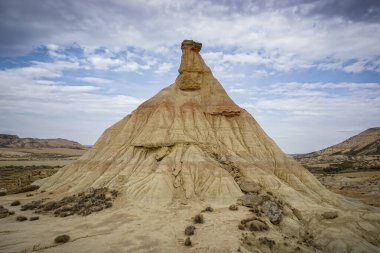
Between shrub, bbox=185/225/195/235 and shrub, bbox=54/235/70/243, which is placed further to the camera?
shrub, bbox=185/225/195/235

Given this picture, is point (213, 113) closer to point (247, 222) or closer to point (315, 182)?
point (315, 182)

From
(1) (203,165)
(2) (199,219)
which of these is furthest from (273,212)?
(1) (203,165)

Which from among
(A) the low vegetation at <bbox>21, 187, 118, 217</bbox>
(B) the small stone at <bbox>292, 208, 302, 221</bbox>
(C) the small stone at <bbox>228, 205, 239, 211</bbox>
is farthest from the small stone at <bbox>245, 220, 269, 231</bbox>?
(A) the low vegetation at <bbox>21, 187, 118, 217</bbox>

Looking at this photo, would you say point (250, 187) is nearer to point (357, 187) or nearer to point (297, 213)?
point (297, 213)

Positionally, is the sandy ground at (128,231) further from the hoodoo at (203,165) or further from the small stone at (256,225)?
the hoodoo at (203,165)

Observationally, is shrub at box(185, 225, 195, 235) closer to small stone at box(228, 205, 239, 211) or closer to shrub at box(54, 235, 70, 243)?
small stone at box(228, 205, 239, 211)

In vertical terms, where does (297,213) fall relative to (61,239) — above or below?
above

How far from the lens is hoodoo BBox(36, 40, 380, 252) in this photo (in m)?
29.4

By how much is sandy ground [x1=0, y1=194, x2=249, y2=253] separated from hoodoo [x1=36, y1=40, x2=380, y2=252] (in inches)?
113

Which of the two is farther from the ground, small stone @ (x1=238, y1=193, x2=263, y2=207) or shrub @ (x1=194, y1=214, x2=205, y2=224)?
small stone @ (x1=238, y1=193, x2=263, y2=207)

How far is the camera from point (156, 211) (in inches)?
1205

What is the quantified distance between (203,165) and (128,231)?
1299cm

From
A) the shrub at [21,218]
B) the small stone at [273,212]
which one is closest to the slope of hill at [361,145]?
the small stone at [273,212]

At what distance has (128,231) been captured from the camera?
25766 mm
